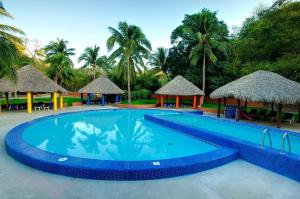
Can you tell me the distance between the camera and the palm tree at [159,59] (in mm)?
27212

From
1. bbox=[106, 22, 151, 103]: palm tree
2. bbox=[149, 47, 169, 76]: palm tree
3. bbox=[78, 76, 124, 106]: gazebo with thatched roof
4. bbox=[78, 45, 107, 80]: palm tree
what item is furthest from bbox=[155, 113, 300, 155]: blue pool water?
bbox=[78, 45, 107, 80]: palm tree

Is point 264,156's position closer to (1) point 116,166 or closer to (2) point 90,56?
(1) point 116,166

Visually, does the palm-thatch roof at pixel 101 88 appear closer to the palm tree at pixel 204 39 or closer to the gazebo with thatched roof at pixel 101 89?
the gazebo with thatched roof at pixel 101 89

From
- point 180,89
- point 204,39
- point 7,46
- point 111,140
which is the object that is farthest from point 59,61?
point 111,140

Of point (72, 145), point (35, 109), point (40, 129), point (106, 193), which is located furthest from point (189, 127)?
point (35, 109)

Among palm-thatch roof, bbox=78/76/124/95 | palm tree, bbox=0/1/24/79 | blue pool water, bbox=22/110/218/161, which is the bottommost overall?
blue pool water, bbox=22/110/218/161

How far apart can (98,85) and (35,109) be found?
6.29 m

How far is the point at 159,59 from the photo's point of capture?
2753cm

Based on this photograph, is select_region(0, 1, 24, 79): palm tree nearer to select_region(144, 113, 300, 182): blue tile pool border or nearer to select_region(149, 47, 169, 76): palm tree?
select_region(144, 113, 300, 182): blue tile pool border

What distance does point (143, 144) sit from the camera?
26.6 ft

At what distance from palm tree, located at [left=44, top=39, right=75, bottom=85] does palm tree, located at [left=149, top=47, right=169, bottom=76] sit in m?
10.4

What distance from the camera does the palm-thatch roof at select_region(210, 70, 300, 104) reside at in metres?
10.4

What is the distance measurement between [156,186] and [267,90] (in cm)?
926

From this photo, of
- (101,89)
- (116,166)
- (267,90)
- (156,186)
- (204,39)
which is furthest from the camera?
(204,39)
